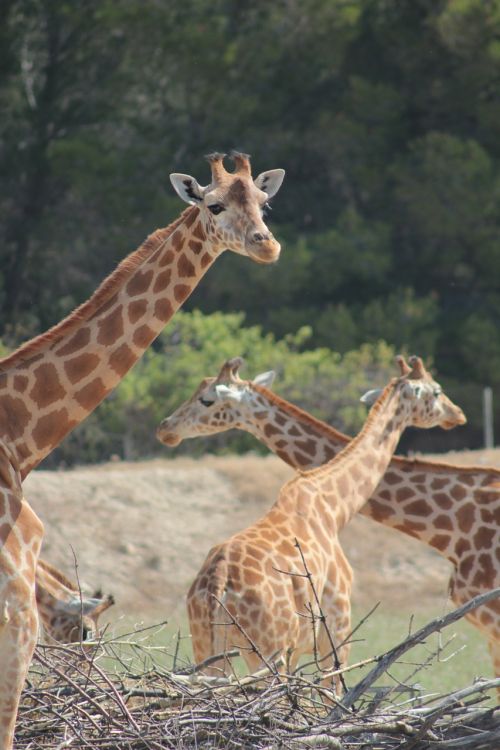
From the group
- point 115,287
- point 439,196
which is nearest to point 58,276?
point 439,196

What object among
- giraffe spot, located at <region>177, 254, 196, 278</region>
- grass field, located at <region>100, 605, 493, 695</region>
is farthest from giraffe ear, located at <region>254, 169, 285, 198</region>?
grass field, located at <region>100, 605, 493, 695</region>

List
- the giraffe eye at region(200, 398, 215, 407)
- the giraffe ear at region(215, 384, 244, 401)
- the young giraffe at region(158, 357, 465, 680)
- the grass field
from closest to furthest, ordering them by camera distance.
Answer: the young giraffe at region(158, 357, 465, 680) → the giraffe ear at region(215, 384, 244, 401) → the giraffe eye at region(200, 398, 215, 407) → the grass field

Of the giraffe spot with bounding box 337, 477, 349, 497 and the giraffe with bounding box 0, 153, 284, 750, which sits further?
the giraffe spot with bounding box 337, 477, 349, 497

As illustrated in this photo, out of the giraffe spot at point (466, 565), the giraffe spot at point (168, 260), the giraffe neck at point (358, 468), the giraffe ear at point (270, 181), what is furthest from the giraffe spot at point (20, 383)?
the giraffe spot at point (466, 565)

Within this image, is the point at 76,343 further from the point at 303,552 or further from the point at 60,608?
the point at 60,608

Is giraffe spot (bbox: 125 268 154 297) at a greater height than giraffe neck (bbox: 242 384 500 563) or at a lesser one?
greater

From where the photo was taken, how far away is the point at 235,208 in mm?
5094

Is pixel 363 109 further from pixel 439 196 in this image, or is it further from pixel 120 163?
pixel 120 163

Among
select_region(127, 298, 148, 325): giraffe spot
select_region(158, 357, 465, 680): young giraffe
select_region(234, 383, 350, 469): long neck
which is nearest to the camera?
select_region(127, 298, 148, 325): giraffe spot

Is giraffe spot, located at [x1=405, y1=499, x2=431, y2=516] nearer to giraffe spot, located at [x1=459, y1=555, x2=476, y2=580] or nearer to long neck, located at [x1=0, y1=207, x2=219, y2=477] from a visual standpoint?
giraffe spot, located at [x1=459, y1=555, x2=476, y2=580]

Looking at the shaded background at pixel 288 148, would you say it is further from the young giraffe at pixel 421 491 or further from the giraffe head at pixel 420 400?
the giraffe head at pixel 420 400

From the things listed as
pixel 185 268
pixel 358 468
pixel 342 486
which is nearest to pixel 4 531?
pixel 185 268

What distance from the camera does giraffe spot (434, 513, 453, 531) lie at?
25.8 feet

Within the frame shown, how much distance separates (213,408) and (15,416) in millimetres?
4241
